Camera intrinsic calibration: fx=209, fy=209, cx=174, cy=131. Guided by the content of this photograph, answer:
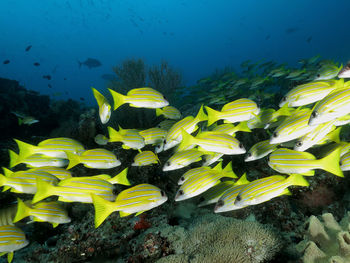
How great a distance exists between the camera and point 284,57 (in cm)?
10412

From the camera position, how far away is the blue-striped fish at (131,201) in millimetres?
2371

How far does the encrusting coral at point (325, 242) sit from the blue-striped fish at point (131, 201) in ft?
6.17

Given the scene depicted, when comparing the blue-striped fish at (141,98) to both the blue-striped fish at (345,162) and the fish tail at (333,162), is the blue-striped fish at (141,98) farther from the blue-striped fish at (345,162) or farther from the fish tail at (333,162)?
the blue-striped fish at (345,162)

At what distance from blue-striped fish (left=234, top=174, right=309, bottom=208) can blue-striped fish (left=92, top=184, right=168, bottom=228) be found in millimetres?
1005

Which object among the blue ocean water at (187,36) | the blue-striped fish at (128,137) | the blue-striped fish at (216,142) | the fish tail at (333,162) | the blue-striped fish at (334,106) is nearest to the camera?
the blue-striped fish at (334,106)

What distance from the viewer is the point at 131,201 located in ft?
8.23

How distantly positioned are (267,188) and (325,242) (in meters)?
1.35

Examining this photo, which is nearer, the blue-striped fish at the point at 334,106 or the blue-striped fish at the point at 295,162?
the blue-striped fish at the point at 334,106

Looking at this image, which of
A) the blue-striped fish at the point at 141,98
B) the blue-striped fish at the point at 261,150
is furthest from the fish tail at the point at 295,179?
the blue-striped fish at the point at 141,98

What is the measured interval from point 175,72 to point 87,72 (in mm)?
173276

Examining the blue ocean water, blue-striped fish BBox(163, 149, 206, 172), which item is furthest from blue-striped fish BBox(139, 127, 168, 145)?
the blue ocean water

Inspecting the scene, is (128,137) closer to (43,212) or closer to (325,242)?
(43,212)

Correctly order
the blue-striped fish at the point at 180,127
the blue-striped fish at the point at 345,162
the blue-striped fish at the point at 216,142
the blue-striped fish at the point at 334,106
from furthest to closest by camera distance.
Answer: the blue-striped fish at the point at 180,127 → the blue-striped fish at the point at 216,142 → the blue-striped fish at the point at 345,162 → the blue-striped fish at the point at 334,106

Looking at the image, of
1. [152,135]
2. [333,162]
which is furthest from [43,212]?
[333,162]
